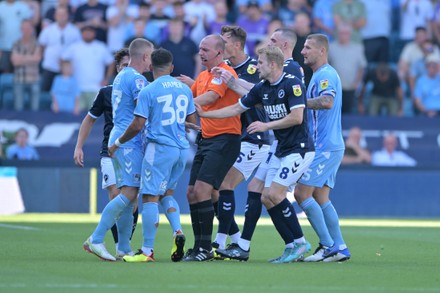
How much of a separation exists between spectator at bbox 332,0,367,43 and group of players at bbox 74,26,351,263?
1160cm

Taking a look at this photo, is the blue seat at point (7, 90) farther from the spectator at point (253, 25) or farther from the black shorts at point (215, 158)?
the black shorts at point (215, 158)

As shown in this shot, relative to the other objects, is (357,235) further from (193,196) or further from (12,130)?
(12,130)

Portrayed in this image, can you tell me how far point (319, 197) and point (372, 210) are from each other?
988 cm

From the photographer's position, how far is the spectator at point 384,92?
23.4 metres

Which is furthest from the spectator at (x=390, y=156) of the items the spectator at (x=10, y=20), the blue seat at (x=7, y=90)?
the spectator at (x=10, y=20)

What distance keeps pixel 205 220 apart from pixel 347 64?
39.7 feet

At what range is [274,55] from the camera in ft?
38.1

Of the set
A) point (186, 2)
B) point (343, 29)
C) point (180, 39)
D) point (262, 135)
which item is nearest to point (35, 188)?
point (180, 39)

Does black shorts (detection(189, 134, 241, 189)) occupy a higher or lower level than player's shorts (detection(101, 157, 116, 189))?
higher

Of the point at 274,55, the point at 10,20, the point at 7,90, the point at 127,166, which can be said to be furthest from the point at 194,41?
the point at 127,166

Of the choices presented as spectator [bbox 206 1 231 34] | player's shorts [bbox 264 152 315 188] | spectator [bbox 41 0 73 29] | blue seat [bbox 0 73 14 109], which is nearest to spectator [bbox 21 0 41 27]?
spectator [bbox 41 0 73 29]

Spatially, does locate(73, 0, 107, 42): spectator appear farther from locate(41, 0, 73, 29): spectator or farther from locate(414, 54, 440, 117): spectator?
locate(414, 54, 440, 117): spectator

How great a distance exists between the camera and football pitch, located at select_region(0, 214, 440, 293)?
9.28 m

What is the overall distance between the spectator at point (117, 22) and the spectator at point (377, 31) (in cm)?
505
